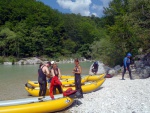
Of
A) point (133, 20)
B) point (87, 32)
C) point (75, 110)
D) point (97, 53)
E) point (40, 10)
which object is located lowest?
point (75, 110)

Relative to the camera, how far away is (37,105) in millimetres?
7258

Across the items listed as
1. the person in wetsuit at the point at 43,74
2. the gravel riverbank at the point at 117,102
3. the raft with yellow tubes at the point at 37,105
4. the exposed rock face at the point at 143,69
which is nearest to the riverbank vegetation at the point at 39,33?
the exposed rock face at the point at 143,69

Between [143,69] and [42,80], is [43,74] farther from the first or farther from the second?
[143,69]

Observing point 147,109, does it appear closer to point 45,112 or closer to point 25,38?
point 45,112

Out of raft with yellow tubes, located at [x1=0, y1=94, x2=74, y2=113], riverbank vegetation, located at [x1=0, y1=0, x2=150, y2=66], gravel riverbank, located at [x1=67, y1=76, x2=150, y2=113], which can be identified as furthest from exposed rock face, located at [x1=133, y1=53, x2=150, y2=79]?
riverbank vegetation, located at [x1=0, y1=0, x2=150, y2=66]

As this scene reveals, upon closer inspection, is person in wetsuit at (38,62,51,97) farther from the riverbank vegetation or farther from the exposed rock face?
the riverbank vegetation

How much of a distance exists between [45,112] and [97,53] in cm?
2340

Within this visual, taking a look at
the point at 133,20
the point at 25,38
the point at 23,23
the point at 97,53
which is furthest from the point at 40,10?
the point at 133,20

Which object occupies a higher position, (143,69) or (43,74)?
(43,74)

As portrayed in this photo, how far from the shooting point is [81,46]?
7006 centimetres

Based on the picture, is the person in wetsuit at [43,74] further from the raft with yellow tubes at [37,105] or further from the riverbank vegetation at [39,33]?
the riverbank vegetation at [39,33]

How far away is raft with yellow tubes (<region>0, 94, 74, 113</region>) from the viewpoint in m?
6.90

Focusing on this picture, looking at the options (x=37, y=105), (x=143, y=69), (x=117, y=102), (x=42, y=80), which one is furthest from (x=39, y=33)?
(x=37, y=105)

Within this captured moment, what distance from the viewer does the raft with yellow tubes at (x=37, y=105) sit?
22.6 feet
